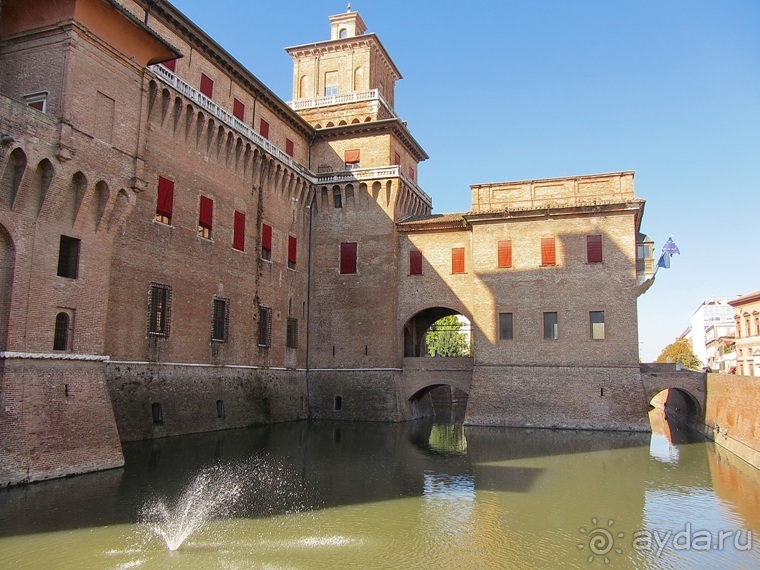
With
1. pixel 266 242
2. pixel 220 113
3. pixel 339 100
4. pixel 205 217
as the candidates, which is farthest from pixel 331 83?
pixel 205 217

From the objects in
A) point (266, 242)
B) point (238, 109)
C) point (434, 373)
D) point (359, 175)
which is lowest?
point (434, 373)

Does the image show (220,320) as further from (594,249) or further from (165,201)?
(594,249)

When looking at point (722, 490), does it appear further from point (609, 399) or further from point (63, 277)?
point (63, 277)

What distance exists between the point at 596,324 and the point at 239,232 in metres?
15.6

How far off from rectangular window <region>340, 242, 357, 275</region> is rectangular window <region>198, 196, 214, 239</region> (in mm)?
8564

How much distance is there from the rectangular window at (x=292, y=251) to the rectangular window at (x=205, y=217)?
622 cm

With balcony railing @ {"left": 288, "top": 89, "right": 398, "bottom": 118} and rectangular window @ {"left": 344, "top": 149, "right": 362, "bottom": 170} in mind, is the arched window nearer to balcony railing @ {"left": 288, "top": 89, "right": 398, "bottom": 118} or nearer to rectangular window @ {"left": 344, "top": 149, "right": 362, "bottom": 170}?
rectangular window @ {"left": 344, "top": 149, "right": 362, "bottom": 170}

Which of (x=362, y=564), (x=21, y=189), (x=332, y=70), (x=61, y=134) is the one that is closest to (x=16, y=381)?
(x=21, y=189)

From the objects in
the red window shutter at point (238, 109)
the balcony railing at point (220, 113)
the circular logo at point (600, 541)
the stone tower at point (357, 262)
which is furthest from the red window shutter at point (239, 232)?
the circular logo at point (600, 541)

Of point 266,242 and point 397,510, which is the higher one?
point 266,242

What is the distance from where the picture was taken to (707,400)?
1013 inches

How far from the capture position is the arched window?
49.4ft

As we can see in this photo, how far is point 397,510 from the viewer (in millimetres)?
12742

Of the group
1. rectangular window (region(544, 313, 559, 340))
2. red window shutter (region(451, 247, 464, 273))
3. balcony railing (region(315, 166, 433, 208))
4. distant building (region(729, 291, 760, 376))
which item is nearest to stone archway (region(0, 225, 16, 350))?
balcony railing (region(315, 166, 433, 208))
